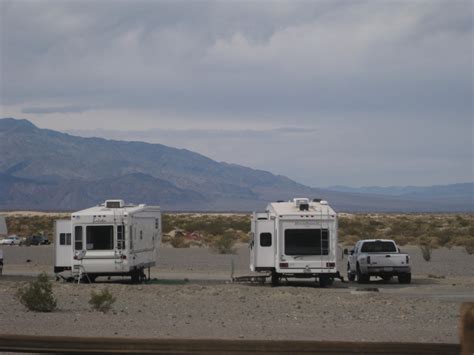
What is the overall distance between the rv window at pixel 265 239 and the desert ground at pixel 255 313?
6.52 ft

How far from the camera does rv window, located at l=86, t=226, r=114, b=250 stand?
27.6 m

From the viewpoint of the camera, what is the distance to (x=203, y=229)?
263 feet

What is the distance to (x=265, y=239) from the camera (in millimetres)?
27672

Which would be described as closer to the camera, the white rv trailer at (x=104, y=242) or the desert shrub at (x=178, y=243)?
A: the white rv trailer at (x=104, y=242)

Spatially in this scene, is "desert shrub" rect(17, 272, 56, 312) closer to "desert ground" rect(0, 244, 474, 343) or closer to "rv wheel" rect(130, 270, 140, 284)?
"desert ground" rect(0, 244, 474, 343)

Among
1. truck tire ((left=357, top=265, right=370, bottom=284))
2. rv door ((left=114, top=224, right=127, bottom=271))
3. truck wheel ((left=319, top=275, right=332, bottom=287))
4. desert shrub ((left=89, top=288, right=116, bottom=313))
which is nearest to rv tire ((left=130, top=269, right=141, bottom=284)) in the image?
rv door ((left=114, top=224, right=127, bottom=271))

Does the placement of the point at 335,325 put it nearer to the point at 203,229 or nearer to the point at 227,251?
the point at 227,251

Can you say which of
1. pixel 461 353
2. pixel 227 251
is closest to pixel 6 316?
pixel 461 353

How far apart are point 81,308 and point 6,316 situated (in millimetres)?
2266

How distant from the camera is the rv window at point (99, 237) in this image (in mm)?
27600

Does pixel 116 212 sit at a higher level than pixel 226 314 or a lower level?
higher

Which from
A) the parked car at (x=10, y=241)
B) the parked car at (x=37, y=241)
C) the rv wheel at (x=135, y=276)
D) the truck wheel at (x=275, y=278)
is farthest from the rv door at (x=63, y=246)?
the parked car at (x=10, y=241)

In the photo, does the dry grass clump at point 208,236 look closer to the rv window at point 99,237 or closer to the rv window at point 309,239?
the rv window at point 99,237

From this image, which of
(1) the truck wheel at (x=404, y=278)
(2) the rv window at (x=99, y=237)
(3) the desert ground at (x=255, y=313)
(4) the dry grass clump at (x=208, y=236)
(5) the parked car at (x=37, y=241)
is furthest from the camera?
(5) the parked car at (x=37, y=241)
